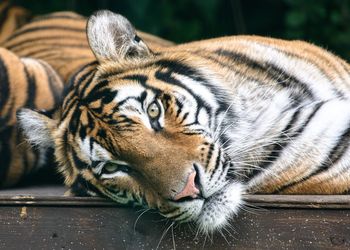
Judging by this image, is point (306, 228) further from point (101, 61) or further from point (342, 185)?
point (101, 61)

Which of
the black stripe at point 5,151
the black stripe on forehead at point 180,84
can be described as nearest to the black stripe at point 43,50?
the black stripe at point 5,151

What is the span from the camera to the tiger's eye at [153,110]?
2.52m

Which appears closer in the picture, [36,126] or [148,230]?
[148,230]

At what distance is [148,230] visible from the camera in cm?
252

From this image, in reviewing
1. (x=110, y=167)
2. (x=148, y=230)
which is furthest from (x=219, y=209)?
(x=110, y=167)

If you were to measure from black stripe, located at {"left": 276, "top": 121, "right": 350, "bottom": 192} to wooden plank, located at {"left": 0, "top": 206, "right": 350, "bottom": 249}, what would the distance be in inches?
9.0

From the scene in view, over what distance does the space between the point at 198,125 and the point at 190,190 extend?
0.33 m

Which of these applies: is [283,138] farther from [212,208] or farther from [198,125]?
[212,208]

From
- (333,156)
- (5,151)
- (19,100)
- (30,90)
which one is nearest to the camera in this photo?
(333,156)

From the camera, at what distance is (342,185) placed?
262 centimetres

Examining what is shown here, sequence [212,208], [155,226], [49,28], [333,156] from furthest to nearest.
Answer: [49,28], [333,156], [155,226], [212,208]

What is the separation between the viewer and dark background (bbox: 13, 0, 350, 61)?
4.91 meters

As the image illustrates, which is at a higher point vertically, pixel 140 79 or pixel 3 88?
pixel 140 79

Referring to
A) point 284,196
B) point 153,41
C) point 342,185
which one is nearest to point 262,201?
point 284,196
